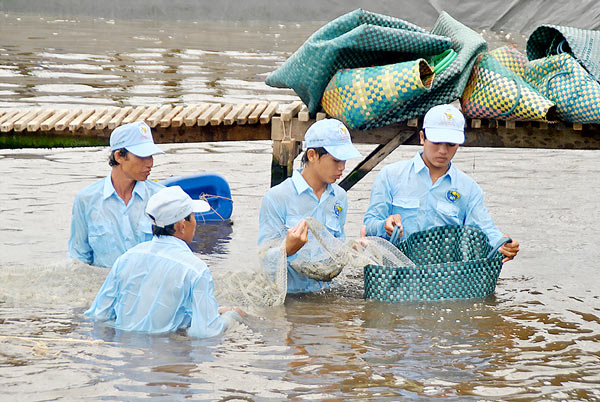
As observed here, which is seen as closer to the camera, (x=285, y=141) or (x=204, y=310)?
(x=204, y=310)

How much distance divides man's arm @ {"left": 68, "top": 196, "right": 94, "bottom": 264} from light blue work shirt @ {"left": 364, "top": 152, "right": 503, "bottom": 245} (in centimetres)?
171

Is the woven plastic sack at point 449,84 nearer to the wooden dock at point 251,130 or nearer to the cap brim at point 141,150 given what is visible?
the wooden dock at point 251,130

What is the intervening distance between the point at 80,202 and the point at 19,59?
42.1 feet

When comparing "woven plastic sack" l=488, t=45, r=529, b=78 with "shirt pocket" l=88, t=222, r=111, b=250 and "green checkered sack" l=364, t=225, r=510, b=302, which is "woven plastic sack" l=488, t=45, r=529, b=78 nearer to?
"green checkered sack" l=364, t=225, r=510, b=302

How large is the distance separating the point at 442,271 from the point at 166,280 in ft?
5.83

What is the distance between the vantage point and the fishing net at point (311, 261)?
4.93 metres


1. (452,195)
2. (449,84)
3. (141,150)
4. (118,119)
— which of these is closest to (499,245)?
(452,195)

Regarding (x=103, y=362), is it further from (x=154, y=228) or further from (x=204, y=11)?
(x=204, y=11)

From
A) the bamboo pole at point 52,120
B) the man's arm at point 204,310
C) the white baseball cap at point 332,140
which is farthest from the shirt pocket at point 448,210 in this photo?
the bamboo pole at point 52,120

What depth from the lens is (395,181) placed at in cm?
543

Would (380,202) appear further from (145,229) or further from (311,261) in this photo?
(145,229)

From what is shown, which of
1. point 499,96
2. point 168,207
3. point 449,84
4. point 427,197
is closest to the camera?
point 168,207

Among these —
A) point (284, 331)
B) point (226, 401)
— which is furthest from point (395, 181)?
point (226, 401)

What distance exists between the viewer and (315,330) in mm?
4977
